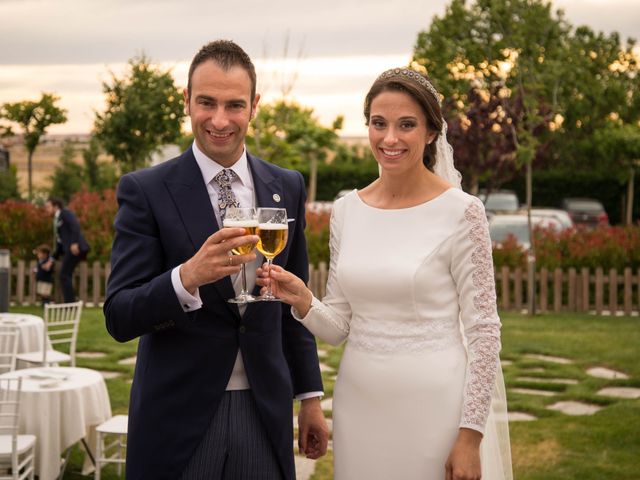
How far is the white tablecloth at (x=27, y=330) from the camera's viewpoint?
397 inches

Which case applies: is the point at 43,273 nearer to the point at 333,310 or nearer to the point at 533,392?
the point at 533,392

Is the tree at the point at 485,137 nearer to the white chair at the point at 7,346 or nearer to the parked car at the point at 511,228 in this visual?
the parked car at the point at 511,228

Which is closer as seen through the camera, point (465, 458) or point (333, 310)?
point (465, 458)

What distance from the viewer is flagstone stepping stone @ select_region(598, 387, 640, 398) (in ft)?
30.4

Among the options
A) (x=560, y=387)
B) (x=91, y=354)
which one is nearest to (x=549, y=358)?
(x=560, y=387)

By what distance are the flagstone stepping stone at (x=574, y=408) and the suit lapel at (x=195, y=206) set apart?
251 inches

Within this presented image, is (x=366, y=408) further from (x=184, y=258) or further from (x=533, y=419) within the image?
(x=533, y=419)

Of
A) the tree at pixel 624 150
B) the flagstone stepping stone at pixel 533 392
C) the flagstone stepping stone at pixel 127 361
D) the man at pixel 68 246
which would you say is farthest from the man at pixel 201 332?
the tree at pixel 624 150

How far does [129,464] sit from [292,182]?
127 cm

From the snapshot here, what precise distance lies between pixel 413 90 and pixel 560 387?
7.06 meters

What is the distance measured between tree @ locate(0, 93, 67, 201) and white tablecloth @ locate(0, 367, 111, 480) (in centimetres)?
2563

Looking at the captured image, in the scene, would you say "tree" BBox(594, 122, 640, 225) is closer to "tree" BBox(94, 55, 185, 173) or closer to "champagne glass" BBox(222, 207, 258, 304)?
"tree" BBox(94, 55, 185, 173)

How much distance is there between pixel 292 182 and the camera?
351 cm

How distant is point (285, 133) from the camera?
2769 centimetres
